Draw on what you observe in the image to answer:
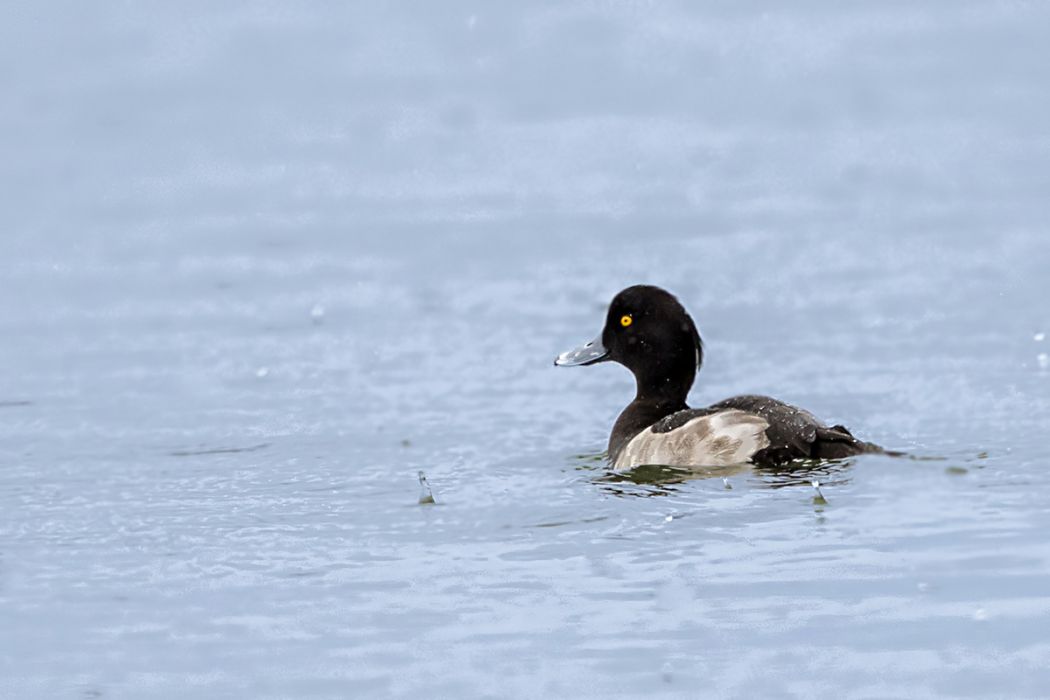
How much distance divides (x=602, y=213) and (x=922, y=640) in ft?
26.5

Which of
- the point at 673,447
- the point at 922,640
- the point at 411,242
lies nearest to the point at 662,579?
the point at 922,640

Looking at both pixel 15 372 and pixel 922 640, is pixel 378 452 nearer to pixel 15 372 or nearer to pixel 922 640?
pixel 15 372

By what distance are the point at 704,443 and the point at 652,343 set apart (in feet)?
3.43

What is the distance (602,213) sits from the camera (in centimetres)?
1530

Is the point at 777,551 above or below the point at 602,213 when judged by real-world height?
below

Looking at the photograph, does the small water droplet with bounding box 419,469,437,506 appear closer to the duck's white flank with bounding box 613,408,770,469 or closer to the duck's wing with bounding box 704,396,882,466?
the duck's white flank with bounding box 613,408,770,469

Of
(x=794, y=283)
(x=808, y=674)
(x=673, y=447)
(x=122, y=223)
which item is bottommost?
(x=808, y=674)

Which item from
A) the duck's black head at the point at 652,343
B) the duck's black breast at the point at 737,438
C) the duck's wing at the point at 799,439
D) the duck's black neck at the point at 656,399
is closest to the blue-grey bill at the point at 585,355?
the duck's black head at the point at 652,343

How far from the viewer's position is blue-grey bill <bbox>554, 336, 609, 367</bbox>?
1173 cm

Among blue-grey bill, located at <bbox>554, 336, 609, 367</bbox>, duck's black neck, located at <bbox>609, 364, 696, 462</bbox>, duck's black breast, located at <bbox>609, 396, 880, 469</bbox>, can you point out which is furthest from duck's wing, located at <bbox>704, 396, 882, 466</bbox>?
blue-grey bill, located at <bbox>554, 336, 609, 367</bbox>

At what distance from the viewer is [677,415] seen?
36.2 ft

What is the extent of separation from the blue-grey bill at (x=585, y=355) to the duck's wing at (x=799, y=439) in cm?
140

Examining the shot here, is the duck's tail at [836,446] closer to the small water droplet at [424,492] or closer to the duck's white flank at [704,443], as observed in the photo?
the duck's white flank at [704,443]

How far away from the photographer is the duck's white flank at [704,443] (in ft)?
34.3
